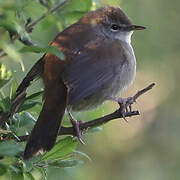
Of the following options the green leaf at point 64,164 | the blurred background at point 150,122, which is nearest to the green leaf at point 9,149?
the green leaf at point 64,164

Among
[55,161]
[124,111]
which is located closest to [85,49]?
[124,111]

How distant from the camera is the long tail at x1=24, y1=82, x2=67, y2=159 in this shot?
302 centimetres

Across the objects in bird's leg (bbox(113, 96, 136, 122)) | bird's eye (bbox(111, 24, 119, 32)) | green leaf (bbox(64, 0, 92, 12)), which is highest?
green leaf (bbox(64, 0, 92, 12))

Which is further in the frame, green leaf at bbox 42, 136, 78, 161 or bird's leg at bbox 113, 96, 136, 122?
bird's leg at bbox 113, 96, 136, 122

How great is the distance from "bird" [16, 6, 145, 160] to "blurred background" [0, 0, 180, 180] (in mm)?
2337

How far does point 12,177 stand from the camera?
2688 millimetres

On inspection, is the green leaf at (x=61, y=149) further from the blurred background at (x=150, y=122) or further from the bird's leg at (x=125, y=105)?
the blurred background at (x=150, y=122)

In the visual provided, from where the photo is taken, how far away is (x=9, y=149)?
2523mm

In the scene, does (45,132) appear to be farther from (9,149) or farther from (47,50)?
(47,50)

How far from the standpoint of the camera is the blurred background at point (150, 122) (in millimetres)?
7109

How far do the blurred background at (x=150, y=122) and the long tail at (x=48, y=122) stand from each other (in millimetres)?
3249

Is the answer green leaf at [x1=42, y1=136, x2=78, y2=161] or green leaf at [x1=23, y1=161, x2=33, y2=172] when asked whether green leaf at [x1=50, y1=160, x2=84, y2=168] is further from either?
green leaf at [x1=23, y1=161, x2=33, y2=172]

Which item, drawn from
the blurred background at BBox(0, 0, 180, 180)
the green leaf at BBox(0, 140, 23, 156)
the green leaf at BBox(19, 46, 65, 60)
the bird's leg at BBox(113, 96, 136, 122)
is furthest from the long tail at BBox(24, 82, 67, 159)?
the blurred background at BBox(0, 0, 180, 180)

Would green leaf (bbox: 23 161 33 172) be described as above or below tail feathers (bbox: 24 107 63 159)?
above
